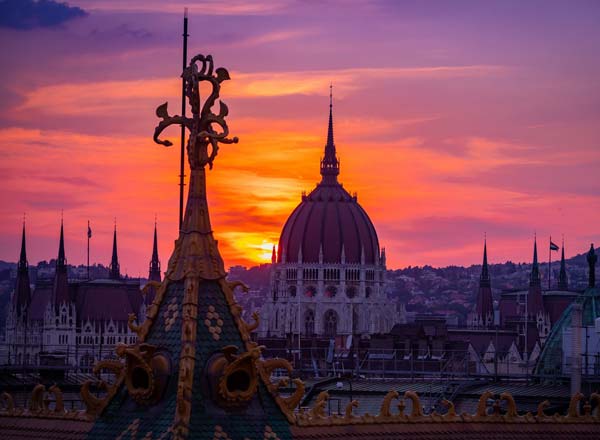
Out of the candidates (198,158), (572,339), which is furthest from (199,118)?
(572,339)

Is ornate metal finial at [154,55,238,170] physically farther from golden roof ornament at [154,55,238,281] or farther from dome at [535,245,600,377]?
dome at [535,245,600,377]

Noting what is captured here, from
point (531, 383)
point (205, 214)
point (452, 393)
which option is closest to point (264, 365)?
point (205, 214)

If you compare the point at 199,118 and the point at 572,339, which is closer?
the point at 199,118

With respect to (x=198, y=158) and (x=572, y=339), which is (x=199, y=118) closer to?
(x=198, y=158)

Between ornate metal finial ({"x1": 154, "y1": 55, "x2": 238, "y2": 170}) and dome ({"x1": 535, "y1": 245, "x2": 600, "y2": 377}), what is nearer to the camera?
ornate metal finial ({"x1": 154, "y1": 55, "x2": 238, "y2": 170})

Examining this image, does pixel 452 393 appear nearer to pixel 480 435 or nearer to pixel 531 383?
pixel 531 383

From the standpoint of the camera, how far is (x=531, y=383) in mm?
66625

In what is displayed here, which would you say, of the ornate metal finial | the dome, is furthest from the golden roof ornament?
the dome

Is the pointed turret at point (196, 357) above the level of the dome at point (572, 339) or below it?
below

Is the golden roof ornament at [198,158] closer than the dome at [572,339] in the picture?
Yes

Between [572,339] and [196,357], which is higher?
[572,339]

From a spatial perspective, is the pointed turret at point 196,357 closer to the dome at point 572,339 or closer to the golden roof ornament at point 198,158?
the golden roof ornament at point 198,158

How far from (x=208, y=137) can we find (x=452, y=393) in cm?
3011

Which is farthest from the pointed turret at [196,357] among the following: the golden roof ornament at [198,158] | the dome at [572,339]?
the dome at [572,339]
